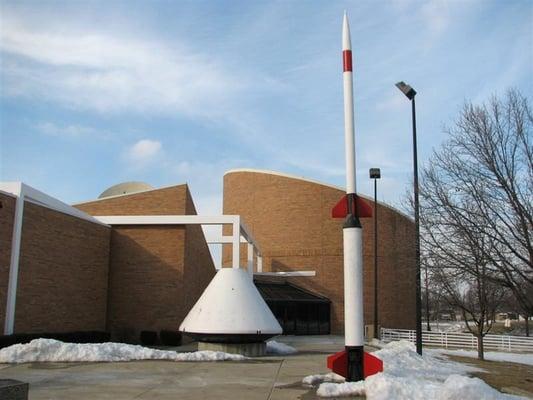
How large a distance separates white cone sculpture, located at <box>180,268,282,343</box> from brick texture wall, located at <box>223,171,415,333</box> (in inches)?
965

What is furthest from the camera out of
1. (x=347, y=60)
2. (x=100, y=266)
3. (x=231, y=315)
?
(x=100, y=266)

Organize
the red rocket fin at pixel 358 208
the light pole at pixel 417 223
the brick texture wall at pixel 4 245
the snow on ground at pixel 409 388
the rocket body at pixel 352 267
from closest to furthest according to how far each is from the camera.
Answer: the snow on ground at pixel 409 388, the rocket body at pixel 352 267, the red rocket fin at pixel 358 208, the light pole at pixel 417 223, the brick texture wall at pixel 4 245

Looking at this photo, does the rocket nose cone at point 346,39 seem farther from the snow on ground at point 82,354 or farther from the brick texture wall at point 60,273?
the brick texture wall at point 60,273

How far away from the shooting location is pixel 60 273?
21.3m

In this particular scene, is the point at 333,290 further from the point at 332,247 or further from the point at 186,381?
the point at 186,381

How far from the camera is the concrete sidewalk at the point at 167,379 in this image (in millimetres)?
10352

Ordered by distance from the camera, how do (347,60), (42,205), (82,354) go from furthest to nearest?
1. (42,205)
2. (82,354)
3. (347,60)

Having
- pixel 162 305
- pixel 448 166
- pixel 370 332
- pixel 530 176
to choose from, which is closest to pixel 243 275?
pixel 162 305

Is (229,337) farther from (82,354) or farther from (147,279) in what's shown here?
(147,279)

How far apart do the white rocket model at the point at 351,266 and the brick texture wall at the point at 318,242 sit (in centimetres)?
3130

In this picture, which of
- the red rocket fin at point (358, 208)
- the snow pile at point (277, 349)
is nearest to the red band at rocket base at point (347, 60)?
the red rocket fin at point (358, 208)

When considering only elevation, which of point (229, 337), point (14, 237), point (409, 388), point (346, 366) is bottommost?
point (409, 388)

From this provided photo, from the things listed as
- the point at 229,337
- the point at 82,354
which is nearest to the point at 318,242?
the point at 229,337

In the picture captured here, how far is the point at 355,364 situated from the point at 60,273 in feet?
45.1
